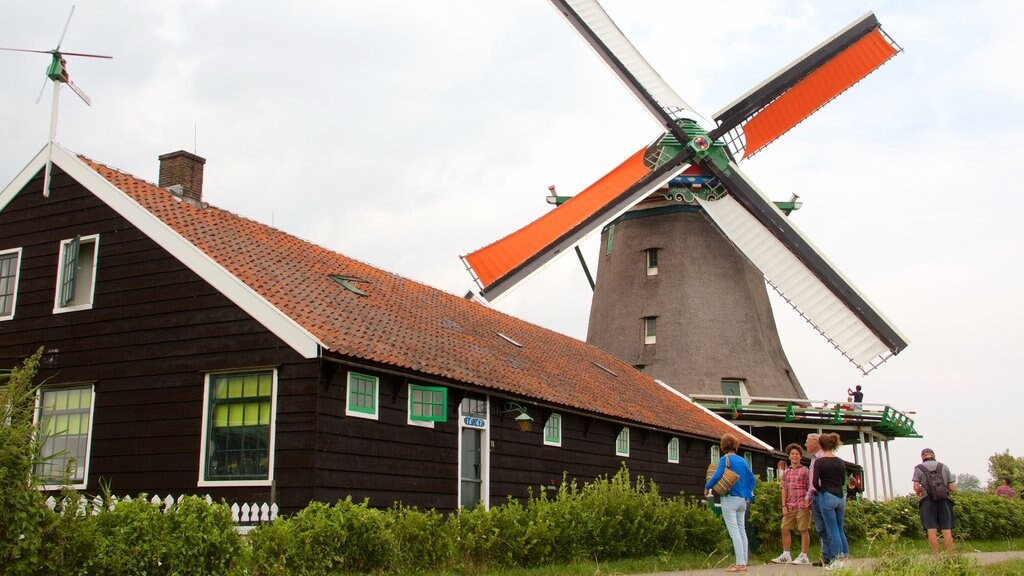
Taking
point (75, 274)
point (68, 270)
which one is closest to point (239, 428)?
point (75, 274)

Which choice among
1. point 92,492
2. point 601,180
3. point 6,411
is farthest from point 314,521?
point 601,180

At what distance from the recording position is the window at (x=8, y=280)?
58.5 feet

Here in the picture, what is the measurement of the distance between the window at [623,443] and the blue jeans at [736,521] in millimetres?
9614

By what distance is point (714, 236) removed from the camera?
34156 millimetres

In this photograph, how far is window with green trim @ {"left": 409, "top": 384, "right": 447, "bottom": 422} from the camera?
53.8ft

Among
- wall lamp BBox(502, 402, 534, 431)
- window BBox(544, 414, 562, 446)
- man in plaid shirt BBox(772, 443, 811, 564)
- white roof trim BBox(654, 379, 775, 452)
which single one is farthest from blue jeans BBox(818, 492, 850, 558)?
white roof trim BBox(654, 379, 775, 452)

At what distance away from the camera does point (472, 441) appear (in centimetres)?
1789

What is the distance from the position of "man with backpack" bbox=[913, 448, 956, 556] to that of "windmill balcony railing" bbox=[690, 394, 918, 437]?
1732 centimetres

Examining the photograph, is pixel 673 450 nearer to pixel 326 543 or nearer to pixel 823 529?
pixel 823 529

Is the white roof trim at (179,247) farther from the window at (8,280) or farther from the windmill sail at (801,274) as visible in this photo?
the windmill sail at (801,274)

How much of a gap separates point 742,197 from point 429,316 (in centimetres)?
1523

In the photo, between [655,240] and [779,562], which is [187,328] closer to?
[779,562]

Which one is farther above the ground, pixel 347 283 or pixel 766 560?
pixel 347 283

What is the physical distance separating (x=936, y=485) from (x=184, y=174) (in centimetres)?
1432
